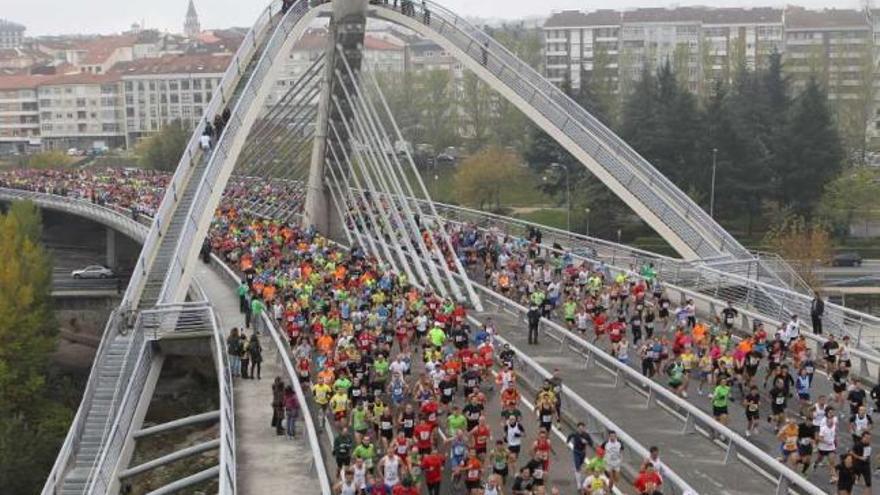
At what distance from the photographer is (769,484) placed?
14586 mm

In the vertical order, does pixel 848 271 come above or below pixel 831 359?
below

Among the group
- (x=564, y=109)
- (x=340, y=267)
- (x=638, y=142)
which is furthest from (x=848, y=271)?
(x=340, y=267)

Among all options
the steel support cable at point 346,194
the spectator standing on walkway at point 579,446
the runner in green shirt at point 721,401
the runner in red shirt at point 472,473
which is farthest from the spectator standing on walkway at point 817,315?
the steel support cable at point 346,194

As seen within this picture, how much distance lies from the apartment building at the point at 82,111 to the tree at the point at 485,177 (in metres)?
65.4

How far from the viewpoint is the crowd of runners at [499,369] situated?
14414 millimetres

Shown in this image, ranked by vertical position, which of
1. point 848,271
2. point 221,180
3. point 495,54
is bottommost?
point 848,271

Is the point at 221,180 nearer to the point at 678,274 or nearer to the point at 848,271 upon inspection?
the point at 678,274

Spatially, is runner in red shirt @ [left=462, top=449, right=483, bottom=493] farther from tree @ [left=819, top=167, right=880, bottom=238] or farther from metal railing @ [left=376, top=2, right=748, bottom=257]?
tree @ [left=819, top=167, right=880, bottom=238]

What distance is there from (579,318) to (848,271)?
2757 cm

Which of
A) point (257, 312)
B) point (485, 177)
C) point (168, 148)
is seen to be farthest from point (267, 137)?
point (168, 148)

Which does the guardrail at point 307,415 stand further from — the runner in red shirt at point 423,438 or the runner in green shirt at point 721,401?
the runner in green shirt at point 721,401

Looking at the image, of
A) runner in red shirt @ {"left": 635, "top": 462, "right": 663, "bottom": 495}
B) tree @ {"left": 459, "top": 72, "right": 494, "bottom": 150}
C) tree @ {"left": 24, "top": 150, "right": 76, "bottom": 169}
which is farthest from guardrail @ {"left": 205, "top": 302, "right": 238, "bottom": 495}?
tree @ {"left": 24, "top": 150, "right": 76, "bottom": 169}

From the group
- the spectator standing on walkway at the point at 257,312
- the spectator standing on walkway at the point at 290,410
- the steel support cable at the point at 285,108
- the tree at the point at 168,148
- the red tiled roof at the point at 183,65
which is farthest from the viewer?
the red tiled roof at the point at 183,65

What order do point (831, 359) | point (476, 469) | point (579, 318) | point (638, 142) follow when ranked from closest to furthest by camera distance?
point (476, 469) < point (831, 359) < point (579, 318) < point (638, 142)
